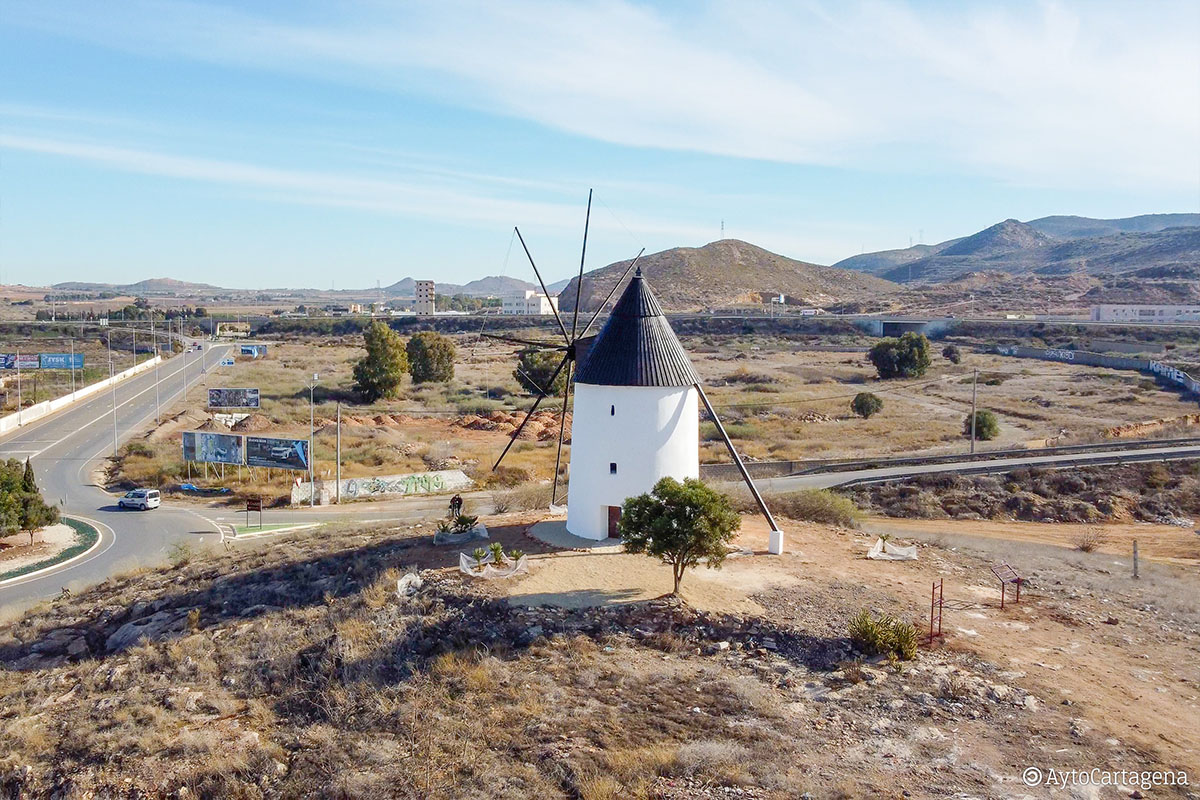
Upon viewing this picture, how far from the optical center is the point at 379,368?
70.8 m

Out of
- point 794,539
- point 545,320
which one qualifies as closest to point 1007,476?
point 794,539

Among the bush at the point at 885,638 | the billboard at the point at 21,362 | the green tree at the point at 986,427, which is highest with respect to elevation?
the billboard at the point at 21,362

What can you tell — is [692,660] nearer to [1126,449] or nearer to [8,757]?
[8,757]

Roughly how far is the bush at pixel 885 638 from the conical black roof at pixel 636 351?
8278 mm

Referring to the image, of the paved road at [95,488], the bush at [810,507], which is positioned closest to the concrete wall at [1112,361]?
the bush at [810,507]

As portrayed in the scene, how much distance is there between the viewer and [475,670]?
16.6 metres

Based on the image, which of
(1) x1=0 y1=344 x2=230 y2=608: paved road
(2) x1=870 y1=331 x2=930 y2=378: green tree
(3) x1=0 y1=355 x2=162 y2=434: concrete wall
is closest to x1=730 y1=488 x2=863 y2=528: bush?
(1) x1=0 y1=344 x2=230 y2=608: paved road

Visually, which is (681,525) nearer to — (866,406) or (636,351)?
(636,351)

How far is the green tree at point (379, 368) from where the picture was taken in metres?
70.7

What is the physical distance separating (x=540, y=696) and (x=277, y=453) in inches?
1329

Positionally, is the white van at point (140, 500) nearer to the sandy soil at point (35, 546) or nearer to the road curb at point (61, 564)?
the road curb at point (61, 564)

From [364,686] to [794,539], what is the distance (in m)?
14.5

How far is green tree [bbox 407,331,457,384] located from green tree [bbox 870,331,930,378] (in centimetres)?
4332

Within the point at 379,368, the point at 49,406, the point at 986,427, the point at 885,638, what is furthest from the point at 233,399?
the point at 885,638
